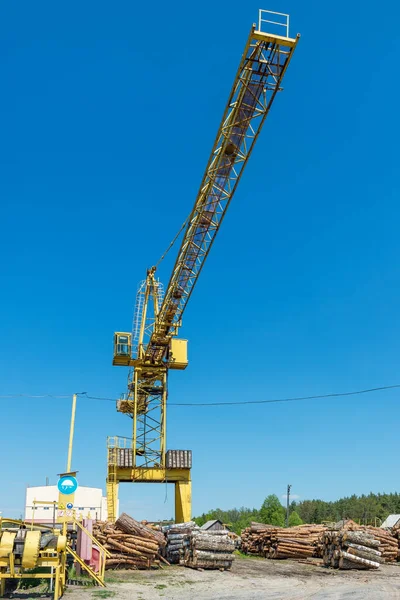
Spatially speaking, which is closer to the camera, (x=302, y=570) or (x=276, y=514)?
(x=302, y=570)

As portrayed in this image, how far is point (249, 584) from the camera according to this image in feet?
58.5

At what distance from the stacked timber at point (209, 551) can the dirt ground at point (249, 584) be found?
19.9 inches

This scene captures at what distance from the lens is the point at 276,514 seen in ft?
268

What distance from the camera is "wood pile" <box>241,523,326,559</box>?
27.7m

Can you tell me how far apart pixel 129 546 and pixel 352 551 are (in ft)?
30.4

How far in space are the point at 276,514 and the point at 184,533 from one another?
63776 mm

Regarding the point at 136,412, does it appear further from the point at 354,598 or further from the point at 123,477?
the point at 354,598

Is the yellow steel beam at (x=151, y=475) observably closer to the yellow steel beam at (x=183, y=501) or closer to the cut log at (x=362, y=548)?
the yellow steel beam at (x=183, y=501)

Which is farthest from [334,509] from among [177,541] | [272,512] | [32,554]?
[32,554]

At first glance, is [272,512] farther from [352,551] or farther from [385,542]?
[352,551]

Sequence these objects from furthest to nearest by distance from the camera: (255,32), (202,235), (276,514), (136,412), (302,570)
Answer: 1. (276,514)
2. (136,412)
3. (202,235)
4. (302,570)
5. (255,32)

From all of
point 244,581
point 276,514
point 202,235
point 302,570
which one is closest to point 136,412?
point 202,235

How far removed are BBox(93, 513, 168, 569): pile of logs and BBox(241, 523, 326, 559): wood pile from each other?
8.61 metres

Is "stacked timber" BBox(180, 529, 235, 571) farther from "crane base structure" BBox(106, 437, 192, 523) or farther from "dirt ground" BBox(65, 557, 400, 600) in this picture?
"crane base structure" BBox(106, 437, 192, 523)
